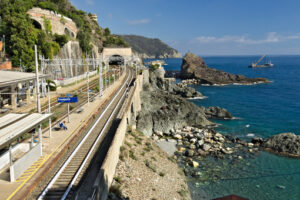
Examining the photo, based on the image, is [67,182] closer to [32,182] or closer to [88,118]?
[32,182]

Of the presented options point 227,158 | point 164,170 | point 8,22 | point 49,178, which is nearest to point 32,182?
point 49,178

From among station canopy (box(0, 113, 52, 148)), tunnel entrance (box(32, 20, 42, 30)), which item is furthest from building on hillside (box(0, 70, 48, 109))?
tunnel entrance (box(32, 20, 42, 30))

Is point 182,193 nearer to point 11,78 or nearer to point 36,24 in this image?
point 11,78

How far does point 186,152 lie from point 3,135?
25.1m

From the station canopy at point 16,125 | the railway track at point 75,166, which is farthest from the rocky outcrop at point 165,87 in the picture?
the station canopy at point 16,125

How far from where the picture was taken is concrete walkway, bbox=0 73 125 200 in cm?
1339

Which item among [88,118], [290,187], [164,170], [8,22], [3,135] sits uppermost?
[8,22]

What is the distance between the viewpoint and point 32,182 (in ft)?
46.7

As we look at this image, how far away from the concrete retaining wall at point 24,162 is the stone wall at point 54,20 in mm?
46407

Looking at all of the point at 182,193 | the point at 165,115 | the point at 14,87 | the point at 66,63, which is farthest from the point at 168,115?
the point at 14,87

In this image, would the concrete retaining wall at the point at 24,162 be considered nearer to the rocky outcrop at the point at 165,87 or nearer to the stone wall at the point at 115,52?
the rocky outcrop at the point at 165,87

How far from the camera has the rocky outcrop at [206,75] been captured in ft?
372

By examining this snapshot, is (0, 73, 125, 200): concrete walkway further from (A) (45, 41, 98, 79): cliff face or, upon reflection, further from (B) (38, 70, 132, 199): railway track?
(A) (45, 41, 98, 79): cliff face

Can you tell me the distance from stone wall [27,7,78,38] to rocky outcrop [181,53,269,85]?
207 ft
